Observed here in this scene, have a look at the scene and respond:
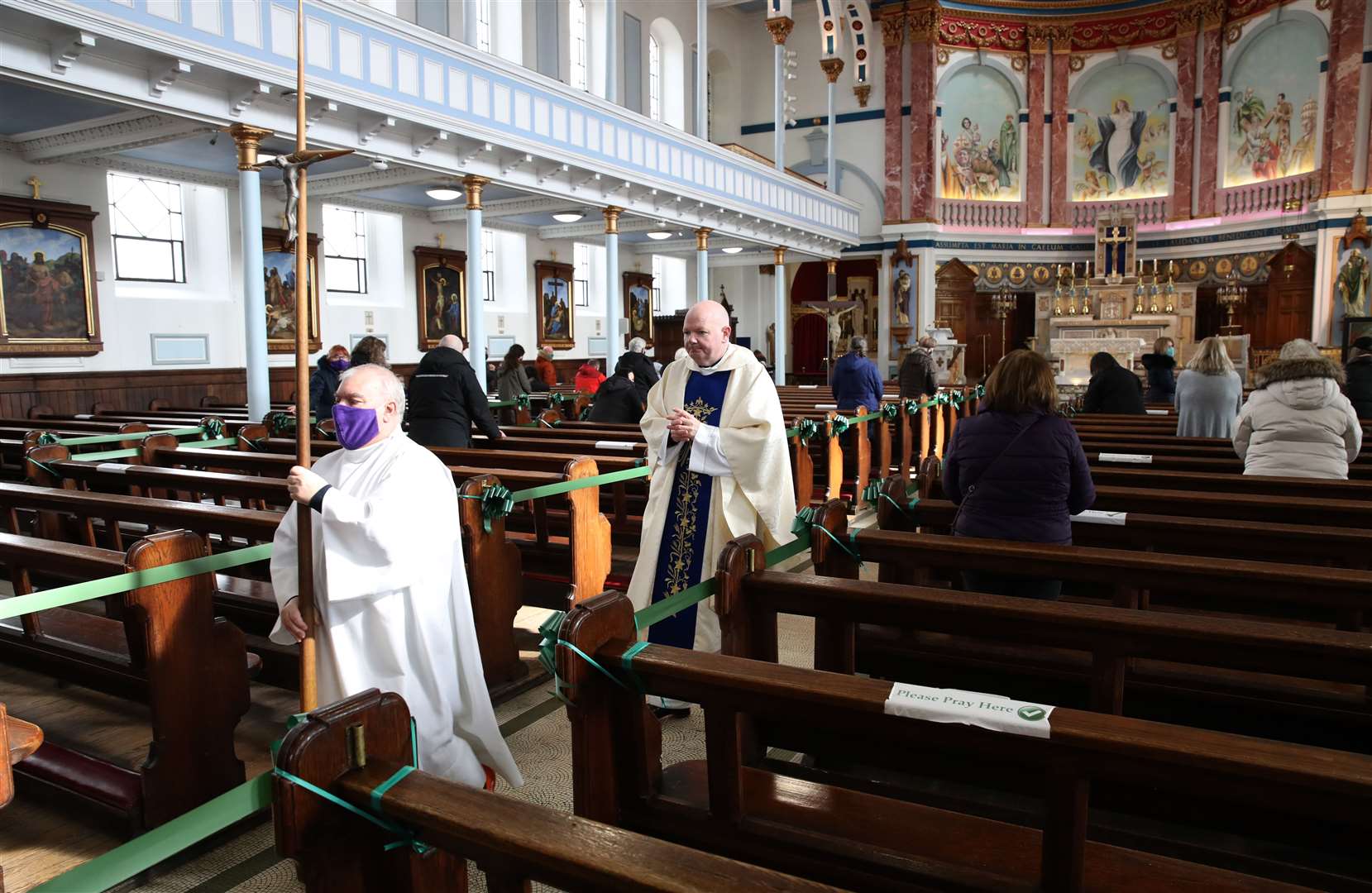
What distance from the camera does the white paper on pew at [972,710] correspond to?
4.94 ft

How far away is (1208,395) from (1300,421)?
7.36 feet

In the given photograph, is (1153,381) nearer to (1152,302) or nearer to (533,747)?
(533,747)

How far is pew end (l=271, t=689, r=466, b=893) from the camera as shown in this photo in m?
1.35

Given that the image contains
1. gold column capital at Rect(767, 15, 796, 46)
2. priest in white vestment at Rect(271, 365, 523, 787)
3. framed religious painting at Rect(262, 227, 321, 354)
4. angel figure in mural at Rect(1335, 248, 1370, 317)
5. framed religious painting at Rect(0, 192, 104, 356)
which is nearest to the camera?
priest in white vestment at Rect(271, 365, 523, 787)

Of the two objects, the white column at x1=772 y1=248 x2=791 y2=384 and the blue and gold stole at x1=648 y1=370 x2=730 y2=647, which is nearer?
the blue and gold stole at x1=648 y1=370 x2=730 y2=647

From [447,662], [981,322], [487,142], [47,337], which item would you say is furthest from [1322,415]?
[981,322]

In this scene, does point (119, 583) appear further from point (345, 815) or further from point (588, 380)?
point (588, 380)

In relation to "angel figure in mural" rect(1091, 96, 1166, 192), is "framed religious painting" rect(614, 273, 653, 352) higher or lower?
lower

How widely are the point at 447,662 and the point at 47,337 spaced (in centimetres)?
1064

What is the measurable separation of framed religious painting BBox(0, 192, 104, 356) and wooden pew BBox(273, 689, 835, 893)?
11.7 meters

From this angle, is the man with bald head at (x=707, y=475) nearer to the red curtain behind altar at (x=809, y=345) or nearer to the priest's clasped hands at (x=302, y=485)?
the priest's clasped hands at (x=302, y=485)

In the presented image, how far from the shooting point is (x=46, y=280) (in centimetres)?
1082

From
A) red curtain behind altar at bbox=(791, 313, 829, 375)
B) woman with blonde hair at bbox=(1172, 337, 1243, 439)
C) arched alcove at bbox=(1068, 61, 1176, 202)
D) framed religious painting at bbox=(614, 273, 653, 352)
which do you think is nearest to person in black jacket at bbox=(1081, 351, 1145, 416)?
woman with blonde hair at bbox=(1172, 337, 1243, 439)

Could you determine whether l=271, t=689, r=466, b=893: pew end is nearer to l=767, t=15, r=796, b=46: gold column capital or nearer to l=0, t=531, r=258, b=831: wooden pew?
l=0, t=531, r=258, b=831: wooden pew
